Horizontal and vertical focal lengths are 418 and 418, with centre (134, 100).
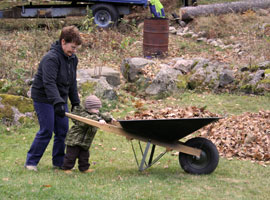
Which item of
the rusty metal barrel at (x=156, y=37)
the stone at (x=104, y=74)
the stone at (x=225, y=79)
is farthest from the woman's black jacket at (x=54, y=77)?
the rusty metal barrel at (x=156, y=37)

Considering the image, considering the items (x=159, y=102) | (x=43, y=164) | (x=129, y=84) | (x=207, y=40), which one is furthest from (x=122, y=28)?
(x=43, y=164)

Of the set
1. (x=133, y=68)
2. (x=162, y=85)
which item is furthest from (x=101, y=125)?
→ (x=133, y=68)

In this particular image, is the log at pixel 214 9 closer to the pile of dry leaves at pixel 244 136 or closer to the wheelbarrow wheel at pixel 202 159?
the pile of dry leaves at pixel 244 136

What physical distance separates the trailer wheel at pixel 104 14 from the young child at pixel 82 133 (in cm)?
1094

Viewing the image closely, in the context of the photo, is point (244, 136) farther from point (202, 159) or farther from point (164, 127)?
point (164, 127)

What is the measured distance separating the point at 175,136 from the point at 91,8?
11.6 m

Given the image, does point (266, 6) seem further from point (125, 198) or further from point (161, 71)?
point (125, 198)

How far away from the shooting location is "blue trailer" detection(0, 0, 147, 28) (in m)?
15.6

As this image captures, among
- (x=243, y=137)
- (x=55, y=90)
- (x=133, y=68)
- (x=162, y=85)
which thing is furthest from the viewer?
(x=133, y=68)

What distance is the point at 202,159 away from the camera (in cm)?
524

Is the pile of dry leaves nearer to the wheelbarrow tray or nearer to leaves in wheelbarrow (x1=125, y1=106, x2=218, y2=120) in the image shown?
leaves in wheelbarrow (x1=125, y1=106, x2=218, y2=120)

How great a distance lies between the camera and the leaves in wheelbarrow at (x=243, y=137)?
20.7 feet

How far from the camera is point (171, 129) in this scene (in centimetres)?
485

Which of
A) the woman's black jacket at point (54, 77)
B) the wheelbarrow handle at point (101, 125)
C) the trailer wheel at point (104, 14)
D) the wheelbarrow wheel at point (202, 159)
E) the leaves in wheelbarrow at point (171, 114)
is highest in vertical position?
the trailer wheel at point (104, 14)
